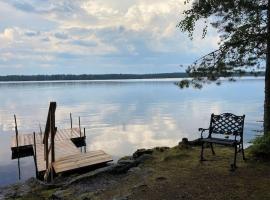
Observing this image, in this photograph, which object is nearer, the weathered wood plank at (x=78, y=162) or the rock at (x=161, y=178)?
the rock at (x=161, y=178)

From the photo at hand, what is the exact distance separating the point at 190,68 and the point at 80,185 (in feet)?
14.7

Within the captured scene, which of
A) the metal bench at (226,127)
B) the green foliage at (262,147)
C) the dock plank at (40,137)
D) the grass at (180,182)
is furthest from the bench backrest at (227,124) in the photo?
the dock plank at (40,137)

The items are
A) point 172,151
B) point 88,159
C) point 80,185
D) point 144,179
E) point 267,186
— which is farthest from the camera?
point 88,159

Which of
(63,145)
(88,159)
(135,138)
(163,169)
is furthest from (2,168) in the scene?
(163,169)

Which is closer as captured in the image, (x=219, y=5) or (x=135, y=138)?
(x=219, y=5)

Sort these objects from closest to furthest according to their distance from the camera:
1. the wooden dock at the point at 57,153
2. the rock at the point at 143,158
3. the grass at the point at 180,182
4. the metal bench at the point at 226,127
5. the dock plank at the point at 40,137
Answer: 1. the grass at the point at 180,182
2. the metal bench at the point at 226,127
3. the rock at the point at 143,158
4. the wooden dock at the point at 57,153
5. the dock plank at the point at 40,137

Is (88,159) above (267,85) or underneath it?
underneath

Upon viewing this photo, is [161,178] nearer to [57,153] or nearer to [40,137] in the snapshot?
[57,153]

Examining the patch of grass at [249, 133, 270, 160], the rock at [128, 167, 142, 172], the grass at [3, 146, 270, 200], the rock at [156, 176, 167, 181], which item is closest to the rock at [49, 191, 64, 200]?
the grass at [3, 146, 270, 200]

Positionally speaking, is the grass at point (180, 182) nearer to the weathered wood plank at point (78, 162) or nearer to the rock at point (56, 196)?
the rock at point (56, 196)

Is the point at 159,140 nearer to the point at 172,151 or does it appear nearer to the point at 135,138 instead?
the point at 135,138

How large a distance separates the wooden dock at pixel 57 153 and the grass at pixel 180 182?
279 centimetres

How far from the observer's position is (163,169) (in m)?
9.85

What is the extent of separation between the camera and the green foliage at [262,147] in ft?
32.6
